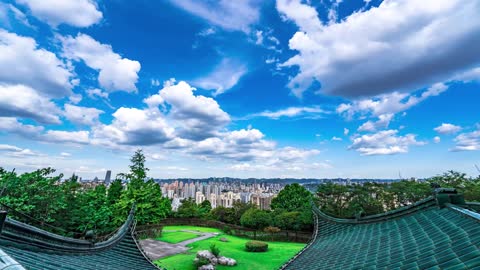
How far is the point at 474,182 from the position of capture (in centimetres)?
2131

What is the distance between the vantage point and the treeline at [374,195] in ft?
69.5

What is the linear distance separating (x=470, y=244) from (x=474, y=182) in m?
26.2

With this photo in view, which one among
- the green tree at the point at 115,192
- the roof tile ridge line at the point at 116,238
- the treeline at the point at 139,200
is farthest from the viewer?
the green tree at the point at 115,192

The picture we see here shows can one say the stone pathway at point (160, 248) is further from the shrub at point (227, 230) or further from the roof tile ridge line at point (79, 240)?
the roof tile ridge line at point (79, 240)

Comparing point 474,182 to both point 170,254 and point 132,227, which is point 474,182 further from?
point 132,227

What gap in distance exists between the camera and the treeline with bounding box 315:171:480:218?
2119 centimetres

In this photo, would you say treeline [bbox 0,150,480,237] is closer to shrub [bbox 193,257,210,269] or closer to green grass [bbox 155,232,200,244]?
green grass [bbox 155,232,200,244]

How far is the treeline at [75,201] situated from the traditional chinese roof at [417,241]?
11303mm

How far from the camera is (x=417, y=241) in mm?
3248

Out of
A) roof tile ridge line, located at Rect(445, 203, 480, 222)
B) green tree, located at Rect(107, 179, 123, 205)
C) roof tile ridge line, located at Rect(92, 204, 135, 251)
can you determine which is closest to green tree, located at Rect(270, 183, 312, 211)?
green tree, located at Rect(107, 179, 123, 205)

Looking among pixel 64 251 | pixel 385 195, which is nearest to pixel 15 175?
pixel 64 251

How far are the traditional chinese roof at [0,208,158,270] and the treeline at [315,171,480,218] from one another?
20411mm

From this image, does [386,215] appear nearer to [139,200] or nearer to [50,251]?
[50,251]

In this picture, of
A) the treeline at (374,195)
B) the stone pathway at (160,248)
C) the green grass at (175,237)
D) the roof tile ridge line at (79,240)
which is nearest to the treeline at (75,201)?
the green grass at (175,237)
